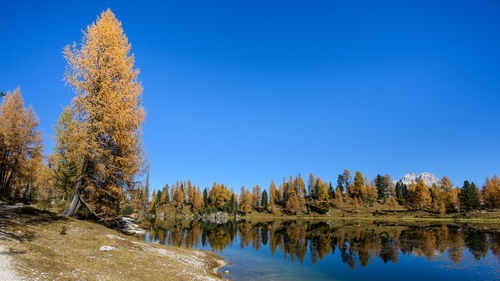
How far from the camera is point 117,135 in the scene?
2086 cm

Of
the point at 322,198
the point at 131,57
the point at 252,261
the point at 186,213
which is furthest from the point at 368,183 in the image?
the point at 131,57

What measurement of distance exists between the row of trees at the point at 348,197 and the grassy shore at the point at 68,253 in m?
90.2

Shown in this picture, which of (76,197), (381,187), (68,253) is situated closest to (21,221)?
(76,197)

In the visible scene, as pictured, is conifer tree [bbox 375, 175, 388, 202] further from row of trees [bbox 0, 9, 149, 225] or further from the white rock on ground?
the white rock on ground

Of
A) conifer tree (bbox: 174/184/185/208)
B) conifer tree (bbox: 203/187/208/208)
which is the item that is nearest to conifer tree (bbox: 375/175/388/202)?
conifer tree (bbox: 203/187/208/208)

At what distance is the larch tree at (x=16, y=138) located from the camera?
3219 centimetres

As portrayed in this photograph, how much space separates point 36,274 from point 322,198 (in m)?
125

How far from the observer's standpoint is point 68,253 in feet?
40.8

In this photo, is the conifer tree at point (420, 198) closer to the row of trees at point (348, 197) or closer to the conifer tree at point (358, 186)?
the row of trees at point (348, 197)

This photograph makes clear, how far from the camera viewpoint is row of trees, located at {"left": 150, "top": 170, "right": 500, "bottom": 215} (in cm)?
10156

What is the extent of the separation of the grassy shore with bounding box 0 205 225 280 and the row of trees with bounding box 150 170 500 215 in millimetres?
90162

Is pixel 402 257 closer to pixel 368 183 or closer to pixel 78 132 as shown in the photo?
pixel 78 132

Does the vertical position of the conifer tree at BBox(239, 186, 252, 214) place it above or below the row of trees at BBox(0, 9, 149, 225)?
below

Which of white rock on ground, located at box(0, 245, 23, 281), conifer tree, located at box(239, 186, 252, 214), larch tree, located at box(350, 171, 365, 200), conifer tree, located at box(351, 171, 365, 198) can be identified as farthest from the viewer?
conifer tree, located at box(239, 186, 252, 214)
